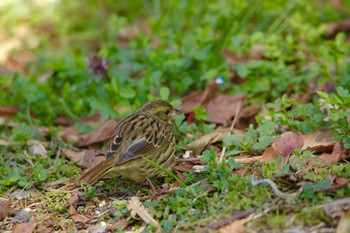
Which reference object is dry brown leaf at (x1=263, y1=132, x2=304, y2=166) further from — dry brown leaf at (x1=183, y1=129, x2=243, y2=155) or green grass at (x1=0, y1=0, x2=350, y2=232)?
dry brown leaf at (x1=183, y1=129, x2=243, y2=155)

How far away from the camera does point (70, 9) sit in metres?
10.1

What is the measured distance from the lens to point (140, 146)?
5074mm

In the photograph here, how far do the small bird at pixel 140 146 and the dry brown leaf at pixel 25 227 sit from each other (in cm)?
53

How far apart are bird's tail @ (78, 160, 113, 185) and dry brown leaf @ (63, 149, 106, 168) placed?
0.85 metres

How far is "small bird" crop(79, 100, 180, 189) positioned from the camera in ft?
16.2

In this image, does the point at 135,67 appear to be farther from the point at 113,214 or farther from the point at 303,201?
the point at 303,201

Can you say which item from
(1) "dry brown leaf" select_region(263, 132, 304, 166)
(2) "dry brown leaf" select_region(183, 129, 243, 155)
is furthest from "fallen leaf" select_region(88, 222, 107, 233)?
(1) "dry brown leaf" select_region(263, 132, 304, 166)

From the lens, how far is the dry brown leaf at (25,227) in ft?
15.3

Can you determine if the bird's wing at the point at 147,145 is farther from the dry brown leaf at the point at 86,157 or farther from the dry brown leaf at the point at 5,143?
the dry brown leaf at the point at 5,143

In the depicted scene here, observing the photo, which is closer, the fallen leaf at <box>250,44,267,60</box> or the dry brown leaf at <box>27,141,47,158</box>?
the dry brown leaf at <box>27,141,47,158</box>

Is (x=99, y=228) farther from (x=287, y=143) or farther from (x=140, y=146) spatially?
(x=287, y=143)

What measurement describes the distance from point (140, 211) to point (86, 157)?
58.9 inches

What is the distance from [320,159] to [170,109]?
1.63m

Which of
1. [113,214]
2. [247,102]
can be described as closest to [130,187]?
[113,214]
